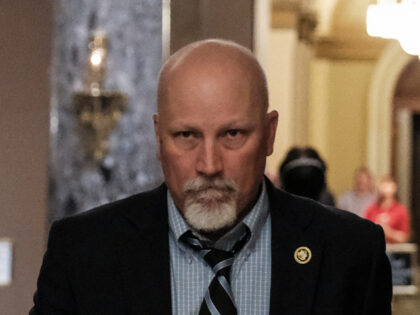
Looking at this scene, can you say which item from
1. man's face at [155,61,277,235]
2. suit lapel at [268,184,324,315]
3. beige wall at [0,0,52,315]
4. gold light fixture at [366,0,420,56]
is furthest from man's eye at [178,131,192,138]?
gold light fixture at [366,0,420,56]

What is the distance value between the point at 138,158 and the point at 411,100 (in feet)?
34.2

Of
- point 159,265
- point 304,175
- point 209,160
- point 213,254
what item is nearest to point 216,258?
point 213,254

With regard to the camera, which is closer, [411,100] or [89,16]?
[89,16]

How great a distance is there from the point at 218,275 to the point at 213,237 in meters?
0.08

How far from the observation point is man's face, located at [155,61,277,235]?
5.09ft

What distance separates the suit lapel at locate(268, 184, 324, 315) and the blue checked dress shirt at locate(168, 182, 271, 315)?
32mm

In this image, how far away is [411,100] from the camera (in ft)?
44.6

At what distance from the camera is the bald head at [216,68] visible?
5.23 ft

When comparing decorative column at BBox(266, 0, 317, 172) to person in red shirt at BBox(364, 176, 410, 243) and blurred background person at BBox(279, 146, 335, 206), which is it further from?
blurred background person at BBox(279, 146, 335, 206)


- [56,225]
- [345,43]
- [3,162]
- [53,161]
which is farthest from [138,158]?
[345,43]

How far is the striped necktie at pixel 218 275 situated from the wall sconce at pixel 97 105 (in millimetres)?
2174

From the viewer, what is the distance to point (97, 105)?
12.5ft

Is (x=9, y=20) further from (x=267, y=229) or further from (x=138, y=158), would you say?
(x=267, y=229)

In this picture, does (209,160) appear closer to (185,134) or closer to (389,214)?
(185,134)
